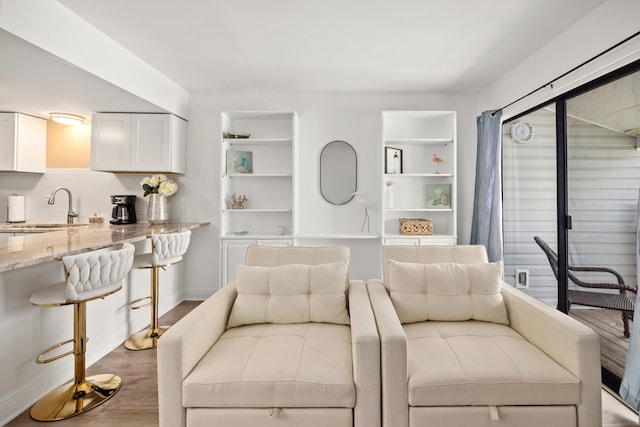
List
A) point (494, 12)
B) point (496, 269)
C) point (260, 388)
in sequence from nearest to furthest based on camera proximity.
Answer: point (260, 388) < point (496, 269) < point (494, 12)

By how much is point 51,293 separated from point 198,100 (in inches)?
109

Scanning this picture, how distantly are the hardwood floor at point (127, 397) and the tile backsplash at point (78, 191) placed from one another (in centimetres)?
180

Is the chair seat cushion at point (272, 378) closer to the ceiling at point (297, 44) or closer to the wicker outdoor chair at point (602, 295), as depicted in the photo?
the wicker outdoor chair at point (602, 295)

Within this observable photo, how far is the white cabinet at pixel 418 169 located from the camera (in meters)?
3.75

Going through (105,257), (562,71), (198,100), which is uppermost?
(198,100)

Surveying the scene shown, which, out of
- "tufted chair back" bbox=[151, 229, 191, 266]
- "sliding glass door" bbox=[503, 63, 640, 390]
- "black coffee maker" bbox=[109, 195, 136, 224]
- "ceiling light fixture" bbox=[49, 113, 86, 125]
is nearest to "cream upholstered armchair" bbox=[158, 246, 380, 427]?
"tufted chair back" bbox=[151, 229, 191, 266]

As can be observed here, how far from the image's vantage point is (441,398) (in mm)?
1387

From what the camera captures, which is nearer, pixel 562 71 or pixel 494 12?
pixel 494 12

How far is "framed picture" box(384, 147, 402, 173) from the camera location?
12.3ft

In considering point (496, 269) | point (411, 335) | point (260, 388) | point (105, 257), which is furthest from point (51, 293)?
point (496, 269)

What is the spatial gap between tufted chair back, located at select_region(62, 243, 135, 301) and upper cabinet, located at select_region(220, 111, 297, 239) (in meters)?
1.78

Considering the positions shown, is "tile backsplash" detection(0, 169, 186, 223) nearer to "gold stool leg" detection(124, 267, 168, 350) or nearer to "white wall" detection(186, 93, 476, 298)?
"white wall" detection(186, 93, 476, 298)

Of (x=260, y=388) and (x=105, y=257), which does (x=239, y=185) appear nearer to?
(x=105, y=257)

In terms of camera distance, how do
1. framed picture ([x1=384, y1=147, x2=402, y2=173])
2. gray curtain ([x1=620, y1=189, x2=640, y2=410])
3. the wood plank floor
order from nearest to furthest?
gray curtain ([x1=620, y1=189, x2=640, y2=410]) → the wood plank floor → framed picture ([x1=384, y1=147, x2=402, y2=173])
